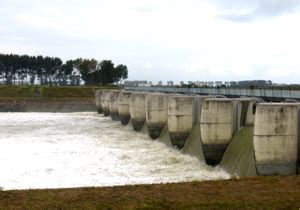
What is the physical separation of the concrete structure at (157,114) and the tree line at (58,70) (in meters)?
76.9

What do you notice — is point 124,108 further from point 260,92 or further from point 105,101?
point 260,92

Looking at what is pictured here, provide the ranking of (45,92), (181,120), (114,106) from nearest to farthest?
(181,120) < (114,106) < (45,92)

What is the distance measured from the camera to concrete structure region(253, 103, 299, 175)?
1738cm

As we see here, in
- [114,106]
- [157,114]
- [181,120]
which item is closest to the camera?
[181,120]

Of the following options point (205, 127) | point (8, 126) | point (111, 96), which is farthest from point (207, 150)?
point (111, 96)

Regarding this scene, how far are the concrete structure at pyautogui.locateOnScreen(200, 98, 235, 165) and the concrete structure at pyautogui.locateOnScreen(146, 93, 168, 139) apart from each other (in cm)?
1091

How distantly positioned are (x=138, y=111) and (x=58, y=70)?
3620 inches

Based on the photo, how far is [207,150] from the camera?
22922 millimetres

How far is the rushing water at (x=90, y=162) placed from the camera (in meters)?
20.0

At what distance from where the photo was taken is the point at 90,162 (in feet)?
80.5

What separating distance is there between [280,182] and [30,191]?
6485 mm

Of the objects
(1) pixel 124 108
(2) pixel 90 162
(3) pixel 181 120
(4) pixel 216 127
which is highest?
(4) pixel 216 127

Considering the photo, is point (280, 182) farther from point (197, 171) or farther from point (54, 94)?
point (54, 94)

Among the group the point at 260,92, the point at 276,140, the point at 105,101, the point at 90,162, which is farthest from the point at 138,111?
the point at 276,140
